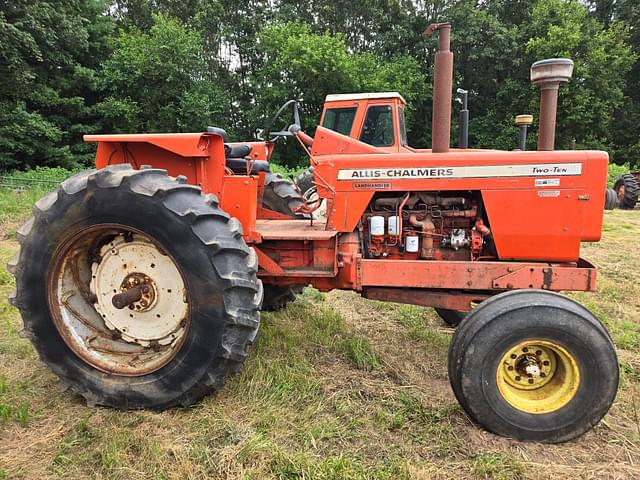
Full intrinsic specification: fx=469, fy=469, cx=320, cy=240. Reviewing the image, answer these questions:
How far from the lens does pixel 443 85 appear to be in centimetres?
287

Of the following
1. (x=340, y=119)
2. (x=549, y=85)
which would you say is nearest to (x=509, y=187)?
(x=549, y=85)

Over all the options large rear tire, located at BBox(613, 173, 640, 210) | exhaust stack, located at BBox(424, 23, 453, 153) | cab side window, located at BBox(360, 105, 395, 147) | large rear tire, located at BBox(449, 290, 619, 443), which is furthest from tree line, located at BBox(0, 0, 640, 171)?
large rear tire, located at BBox(449, 290, 619, 443)

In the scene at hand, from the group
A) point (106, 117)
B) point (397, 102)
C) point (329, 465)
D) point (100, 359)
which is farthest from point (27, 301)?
point (106, 117)

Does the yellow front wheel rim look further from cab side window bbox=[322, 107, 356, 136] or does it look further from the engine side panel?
cab side window bbox=[322, 107, 356, 136]

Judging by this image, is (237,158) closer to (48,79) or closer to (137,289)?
(137,289)

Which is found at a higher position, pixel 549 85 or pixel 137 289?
pixel 549 85

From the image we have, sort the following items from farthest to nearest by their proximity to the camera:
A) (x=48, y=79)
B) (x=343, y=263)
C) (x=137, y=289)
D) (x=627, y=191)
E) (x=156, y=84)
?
(x=156, y=84) < (x=48, y=79) < (x=627, y=191) < (x=343, y=263) < (x=137, y=289)

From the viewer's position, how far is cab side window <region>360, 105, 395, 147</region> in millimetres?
6699

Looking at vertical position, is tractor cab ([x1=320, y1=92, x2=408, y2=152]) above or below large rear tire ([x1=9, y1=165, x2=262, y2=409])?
above

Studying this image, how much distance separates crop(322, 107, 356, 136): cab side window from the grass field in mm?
4142

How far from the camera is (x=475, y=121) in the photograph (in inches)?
851

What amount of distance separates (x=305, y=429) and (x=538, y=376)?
126 centimetres

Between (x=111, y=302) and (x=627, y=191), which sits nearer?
(x=111, y=302)


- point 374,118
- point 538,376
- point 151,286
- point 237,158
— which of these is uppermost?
point 374,118
